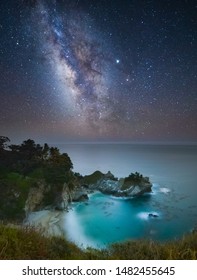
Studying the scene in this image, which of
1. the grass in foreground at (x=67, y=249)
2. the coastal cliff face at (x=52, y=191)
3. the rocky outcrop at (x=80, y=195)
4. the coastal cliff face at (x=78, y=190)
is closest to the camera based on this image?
the grass in foreground at (x=67, y=249)

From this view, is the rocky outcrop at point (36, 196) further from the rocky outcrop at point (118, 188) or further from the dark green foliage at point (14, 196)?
the rocky outcrop at point (118, 188)

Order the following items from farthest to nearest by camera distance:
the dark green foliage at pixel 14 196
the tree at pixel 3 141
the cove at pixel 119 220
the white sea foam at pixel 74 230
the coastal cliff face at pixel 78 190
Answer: the coastal cliff face at pixel 78 190 → the dark green foliage at pixel 14 196 → the cove at pixel 119 220 → the white sea foam at pixel 74 230 → the tree at pixel 3 141

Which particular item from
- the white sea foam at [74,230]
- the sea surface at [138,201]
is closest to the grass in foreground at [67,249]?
the sea surface at [138,201]

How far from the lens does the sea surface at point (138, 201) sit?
6391 millimetres

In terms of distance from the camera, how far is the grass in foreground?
179 centimetres

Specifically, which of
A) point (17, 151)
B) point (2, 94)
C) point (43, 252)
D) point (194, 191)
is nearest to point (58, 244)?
point (43, 252)

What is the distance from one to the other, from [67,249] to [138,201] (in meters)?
6.69

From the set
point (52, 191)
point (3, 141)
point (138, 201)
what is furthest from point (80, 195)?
point (3, 141)

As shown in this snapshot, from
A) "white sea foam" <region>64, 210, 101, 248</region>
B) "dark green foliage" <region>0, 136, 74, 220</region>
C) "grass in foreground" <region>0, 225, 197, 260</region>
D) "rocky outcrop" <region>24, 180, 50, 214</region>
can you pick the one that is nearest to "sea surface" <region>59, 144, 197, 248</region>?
"white sea foam" <region>64, 210, 101, 248</region>

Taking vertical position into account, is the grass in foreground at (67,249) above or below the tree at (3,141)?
below

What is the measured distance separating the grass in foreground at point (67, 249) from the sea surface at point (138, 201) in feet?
11.6

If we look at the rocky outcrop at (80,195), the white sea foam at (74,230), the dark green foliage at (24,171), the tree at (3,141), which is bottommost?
the white sea foam at (74,230)

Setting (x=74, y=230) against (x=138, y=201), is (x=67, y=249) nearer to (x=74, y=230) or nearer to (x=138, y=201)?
(x=74, y=230)
